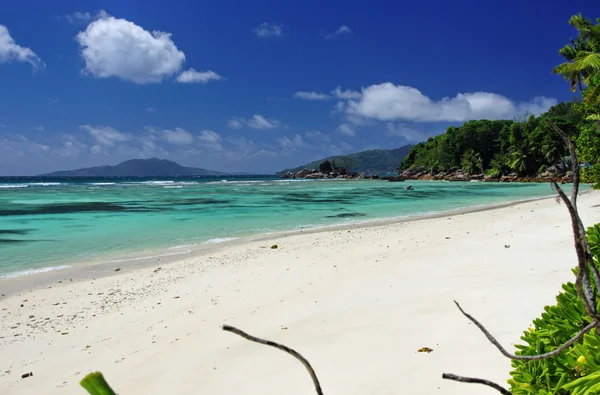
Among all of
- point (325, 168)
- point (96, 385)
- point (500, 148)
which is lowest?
point (96, 385)

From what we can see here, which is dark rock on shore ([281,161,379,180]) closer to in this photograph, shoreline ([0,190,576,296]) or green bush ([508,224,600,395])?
shoreline ([0,190,576,296])

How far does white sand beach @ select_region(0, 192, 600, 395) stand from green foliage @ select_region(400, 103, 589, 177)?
175 ft

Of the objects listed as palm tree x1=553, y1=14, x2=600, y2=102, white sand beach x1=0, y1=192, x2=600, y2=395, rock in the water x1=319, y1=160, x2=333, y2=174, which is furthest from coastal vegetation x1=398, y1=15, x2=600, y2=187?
rock in the water x1=319, y1=160, x2=333, y2=174

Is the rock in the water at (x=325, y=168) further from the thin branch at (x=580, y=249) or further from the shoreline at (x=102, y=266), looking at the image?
the thin branch at (x=580, y=249)

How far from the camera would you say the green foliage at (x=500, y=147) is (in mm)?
61459

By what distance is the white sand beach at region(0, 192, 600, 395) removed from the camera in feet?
11.9

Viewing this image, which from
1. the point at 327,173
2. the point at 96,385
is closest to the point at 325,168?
the point at 327,173

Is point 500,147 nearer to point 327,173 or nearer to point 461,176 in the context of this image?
point 461,176

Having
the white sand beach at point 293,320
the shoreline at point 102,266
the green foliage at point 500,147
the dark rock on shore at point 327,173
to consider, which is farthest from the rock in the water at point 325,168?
the white sand beach at point 293,320

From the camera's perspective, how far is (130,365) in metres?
4.30

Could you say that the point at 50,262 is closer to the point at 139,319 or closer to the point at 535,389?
the point at 139,319

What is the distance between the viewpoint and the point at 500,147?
81625 mm

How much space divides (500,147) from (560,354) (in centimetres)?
8991

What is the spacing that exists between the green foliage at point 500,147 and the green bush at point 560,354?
5781 cm
